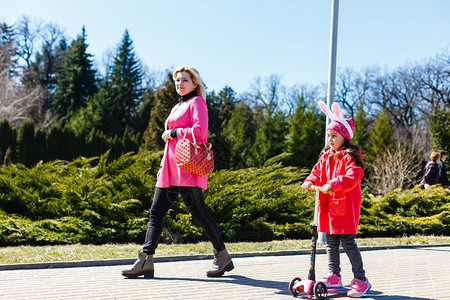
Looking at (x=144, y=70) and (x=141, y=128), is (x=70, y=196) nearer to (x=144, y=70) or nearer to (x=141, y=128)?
(x=141, y=128)

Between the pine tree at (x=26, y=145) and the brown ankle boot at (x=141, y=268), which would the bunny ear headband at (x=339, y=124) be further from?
the pine tree at (x=26, y=145)

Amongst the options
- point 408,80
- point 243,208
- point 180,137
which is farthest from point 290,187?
point 408,80

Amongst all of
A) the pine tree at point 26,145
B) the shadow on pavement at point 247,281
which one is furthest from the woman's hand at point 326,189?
the pine tree at point 26,145

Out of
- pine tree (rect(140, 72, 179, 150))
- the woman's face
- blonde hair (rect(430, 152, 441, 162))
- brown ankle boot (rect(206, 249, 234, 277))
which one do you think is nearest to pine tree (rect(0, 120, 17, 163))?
pine tree (rect(140, 72, 179, 150))

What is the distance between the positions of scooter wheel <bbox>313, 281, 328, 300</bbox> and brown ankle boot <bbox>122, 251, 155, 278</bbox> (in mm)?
1693

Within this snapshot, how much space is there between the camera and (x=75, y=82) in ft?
167

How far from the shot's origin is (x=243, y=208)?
853 cm

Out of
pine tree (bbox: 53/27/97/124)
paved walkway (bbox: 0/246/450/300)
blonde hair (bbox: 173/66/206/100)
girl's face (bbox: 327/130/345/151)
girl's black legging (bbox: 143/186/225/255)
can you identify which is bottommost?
paved walkway (bbox: 0/246/450/300)

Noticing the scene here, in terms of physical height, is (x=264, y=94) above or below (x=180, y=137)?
above

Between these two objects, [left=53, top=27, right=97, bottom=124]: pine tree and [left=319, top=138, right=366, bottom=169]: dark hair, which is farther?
[left=53, top=27, right=97, bottom=124]: pine tree

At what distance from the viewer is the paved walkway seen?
13.9ft

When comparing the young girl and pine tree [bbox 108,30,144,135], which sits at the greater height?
pine tree [bbox 108,30,144,135]

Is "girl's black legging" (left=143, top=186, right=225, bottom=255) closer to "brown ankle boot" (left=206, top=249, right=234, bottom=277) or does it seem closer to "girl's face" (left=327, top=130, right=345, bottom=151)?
"brown ankle boot" (left=206, top=249, right=234, bottom=277)

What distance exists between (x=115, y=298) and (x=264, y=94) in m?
56.2
